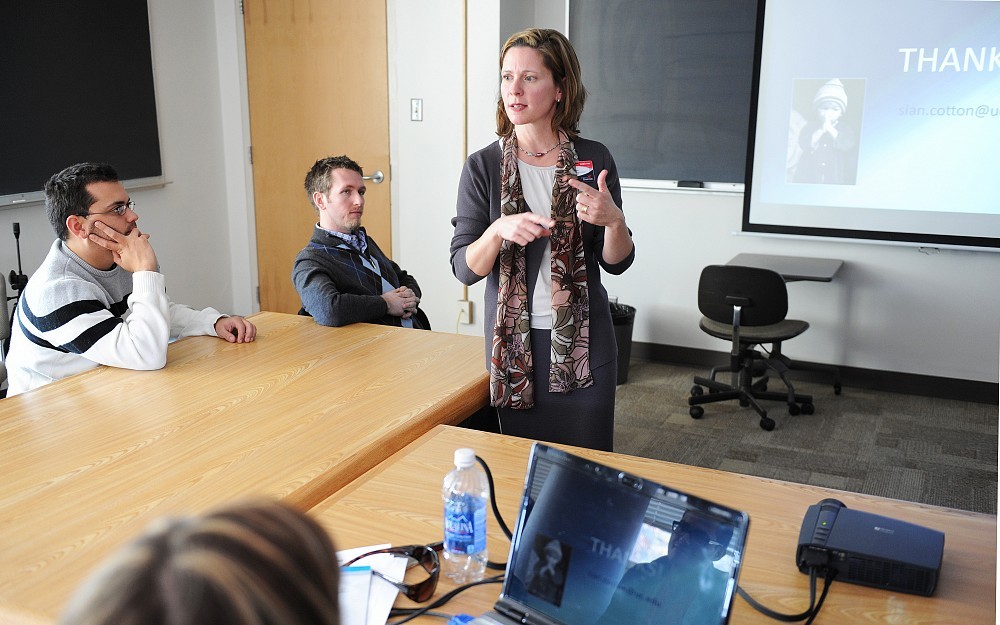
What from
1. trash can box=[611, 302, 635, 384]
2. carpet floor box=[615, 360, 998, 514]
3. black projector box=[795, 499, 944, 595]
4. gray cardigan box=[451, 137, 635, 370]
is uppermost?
gray cardigan box=[451, 137, 635, 370]

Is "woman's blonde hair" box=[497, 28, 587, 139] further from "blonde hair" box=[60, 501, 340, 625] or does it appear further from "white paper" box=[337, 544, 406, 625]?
"blonde hair" box=[60, 501, 340, 625]

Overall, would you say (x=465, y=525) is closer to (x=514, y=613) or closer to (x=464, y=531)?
(x=464, y=531)

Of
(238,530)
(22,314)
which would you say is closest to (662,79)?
(22,314)

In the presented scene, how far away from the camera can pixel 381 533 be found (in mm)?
1470

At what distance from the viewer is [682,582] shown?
107 cm

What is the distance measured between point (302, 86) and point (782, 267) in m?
3.04

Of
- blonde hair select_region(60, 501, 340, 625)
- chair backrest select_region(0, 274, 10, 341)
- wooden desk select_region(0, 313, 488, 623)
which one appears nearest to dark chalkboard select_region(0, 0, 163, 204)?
chair backrest select_region(0, 274, 10, 341)

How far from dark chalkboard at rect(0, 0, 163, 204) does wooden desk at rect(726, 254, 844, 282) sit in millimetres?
3391

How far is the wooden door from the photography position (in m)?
5.04

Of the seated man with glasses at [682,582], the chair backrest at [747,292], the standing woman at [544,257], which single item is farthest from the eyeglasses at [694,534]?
the chair backrest at [747,292]

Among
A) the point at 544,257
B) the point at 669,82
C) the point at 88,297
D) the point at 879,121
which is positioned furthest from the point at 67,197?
the point at 879,121

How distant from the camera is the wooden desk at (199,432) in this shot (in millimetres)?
1454

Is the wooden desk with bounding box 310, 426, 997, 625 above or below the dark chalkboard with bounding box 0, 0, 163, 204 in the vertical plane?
below

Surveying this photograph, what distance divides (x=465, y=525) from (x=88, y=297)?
142 cm
